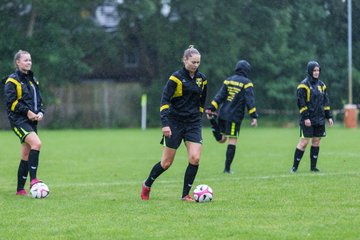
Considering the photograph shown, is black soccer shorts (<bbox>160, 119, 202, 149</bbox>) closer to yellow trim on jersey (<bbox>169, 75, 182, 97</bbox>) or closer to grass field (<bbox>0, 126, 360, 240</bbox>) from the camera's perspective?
yellow trim on jersey (<bbox>169, 75, 182, 97</bbox>)

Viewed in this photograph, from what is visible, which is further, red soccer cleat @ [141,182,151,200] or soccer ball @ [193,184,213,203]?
red soccer cleat @ [141,182,151,200]

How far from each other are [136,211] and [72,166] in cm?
774

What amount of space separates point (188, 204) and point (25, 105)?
8.86 ft

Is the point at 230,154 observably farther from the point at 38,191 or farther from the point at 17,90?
the point at 17,90

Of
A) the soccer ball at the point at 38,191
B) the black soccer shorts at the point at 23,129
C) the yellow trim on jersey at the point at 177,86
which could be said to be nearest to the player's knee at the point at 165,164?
the yellow trim on jersey at the point at 177,86

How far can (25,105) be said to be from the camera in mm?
10562

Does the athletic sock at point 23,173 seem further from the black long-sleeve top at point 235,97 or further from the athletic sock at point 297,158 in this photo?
the athletic sock at point 297,158

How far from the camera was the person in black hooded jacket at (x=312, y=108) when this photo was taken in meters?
13.7

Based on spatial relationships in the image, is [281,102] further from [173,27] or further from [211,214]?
[211,214]

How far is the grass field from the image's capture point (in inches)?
291

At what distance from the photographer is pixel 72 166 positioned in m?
16.4

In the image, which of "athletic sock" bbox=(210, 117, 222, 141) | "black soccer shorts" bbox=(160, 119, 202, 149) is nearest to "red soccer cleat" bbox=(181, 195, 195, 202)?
"black soccer shorts" bbox=(160, 119, 202, 149)

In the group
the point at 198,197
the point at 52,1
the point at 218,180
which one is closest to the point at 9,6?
the point at 52,1

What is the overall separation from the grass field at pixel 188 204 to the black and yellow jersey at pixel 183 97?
3.55ft
